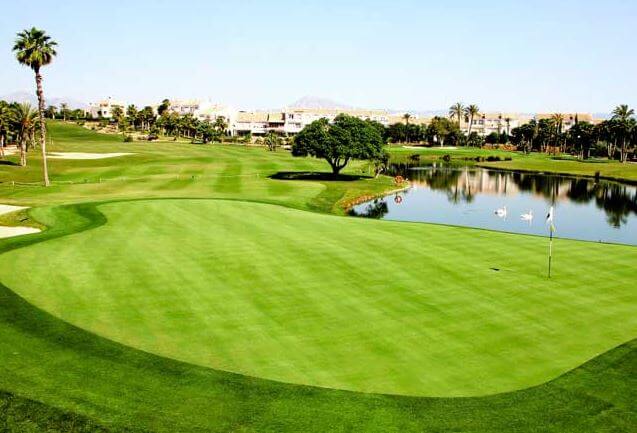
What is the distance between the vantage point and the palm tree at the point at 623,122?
156250 mm

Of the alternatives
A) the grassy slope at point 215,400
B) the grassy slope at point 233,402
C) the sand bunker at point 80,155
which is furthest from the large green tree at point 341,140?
the grassy slope at point 233,402

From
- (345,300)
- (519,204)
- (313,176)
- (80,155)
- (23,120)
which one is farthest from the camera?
(80,155)

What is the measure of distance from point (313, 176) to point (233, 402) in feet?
251

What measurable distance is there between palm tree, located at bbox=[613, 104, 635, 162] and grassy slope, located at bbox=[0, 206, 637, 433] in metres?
159

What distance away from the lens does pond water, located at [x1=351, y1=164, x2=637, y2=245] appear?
57.8 m

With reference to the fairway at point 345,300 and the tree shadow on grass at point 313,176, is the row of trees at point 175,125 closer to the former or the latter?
the tree shadow on grass at point 313,176

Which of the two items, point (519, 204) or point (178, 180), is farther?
point (178, 180)

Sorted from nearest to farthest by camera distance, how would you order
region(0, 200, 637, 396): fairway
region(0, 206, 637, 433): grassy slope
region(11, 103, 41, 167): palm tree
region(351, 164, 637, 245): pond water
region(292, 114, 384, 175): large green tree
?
1. region(0, 206, 637, 433): grassy slope
2. region(0, 200, 637, 396): fairway
3. region(351, 164, 637, 245): pond water
4. region(292, 114, 384, 175): large green tree
5. region(11, 103, 41, 167): palm tree

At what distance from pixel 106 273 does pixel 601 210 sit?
6453 cm

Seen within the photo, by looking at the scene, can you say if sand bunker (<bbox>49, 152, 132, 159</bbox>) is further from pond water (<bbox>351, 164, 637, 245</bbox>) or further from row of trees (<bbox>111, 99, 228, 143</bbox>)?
pond water (<bbox>351, 164, 637, 245</bbox>)

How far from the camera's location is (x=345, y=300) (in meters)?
22.4

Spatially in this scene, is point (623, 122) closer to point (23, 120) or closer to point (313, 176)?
point (313, 176)

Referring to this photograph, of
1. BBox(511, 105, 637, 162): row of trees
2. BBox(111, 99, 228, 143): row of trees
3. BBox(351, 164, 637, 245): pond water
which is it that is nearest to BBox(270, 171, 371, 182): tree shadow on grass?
BBox(351, 164, 637, 245): pond water

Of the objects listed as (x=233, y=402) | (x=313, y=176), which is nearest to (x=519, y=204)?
(x=313, y=176)
